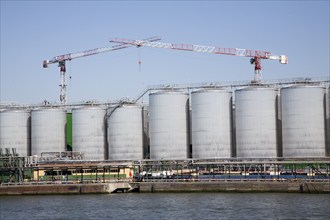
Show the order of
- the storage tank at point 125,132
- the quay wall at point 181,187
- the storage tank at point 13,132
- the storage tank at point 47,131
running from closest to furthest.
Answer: the quay wall at point 181,187 → the storage tank at point 125,132 → the storage tank at point 47,131 → the storage tank at point 13,132

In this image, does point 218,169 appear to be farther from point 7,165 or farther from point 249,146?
point 7,165

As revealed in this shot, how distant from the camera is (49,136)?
118812 millimetres

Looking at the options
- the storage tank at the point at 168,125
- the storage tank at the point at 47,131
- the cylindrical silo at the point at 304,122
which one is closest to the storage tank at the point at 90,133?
the storage tank at the point at 47,131

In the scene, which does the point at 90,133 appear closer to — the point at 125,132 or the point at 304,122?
the point at 125,132

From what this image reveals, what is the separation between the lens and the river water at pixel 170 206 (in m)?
56.2

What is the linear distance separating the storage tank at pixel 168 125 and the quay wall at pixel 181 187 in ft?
91.3

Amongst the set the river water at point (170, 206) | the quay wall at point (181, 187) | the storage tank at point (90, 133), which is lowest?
the river water at point (170, 206)

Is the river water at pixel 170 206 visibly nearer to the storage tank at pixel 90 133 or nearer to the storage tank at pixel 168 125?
the storage tank at pixel 168 125

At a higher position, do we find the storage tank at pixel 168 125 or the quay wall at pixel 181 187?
the storage tank at pixel 168 125

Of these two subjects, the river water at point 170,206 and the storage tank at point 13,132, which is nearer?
the river water at point 170,206

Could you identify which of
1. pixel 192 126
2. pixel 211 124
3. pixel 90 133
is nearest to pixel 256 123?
pixel 211 124

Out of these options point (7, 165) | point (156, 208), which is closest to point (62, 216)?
point (156, 208)

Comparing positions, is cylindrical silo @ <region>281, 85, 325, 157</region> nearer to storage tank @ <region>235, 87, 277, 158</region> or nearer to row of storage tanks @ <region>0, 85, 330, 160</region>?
row of storage tanks @ <region>0, 85, 330, 160</region>

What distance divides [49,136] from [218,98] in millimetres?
31456
